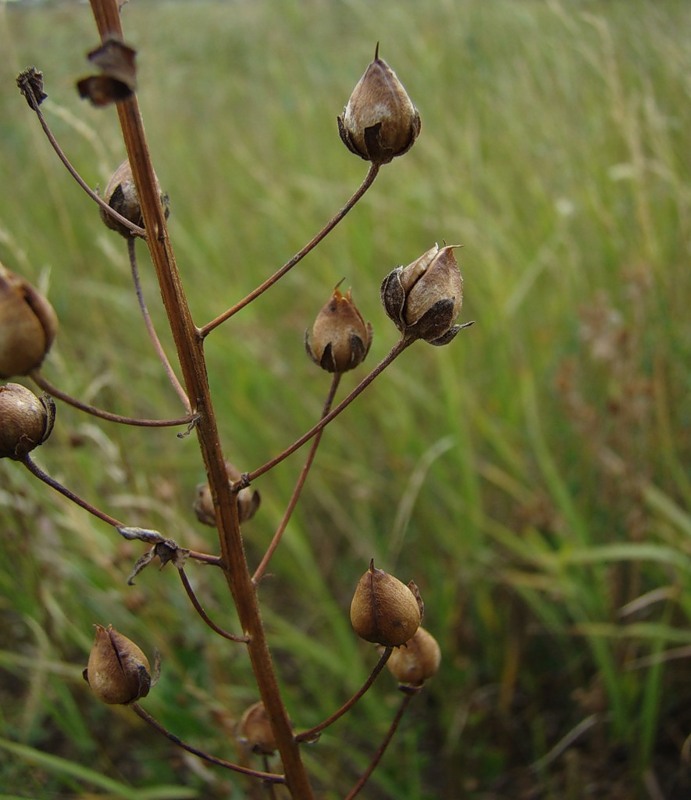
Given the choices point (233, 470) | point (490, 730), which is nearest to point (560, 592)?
point (490, 730)

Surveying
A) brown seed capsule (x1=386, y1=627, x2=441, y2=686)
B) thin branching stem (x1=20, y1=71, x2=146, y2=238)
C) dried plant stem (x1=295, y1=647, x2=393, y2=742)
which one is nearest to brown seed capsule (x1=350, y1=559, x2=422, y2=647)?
dried plant stem (x1=295, y1=647, x2=393, y2=742)

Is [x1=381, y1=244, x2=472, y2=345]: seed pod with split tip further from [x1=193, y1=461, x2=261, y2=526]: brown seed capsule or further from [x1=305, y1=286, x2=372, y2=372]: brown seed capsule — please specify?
[x1=193, y1=461, x2=261, y2=526]: brown seed capsule

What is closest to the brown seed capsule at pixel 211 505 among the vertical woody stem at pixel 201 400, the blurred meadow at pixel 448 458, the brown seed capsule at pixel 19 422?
the vertical woody stem at pixel 201 400

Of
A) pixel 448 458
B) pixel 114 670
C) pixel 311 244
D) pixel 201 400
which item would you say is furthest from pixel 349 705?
pixel 448 458

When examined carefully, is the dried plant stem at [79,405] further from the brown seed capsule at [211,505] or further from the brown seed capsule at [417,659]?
the brown seed capsule at [417,659]

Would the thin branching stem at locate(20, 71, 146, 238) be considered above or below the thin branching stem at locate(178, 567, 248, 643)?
above

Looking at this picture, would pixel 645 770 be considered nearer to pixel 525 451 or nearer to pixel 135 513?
pixel 525 451
